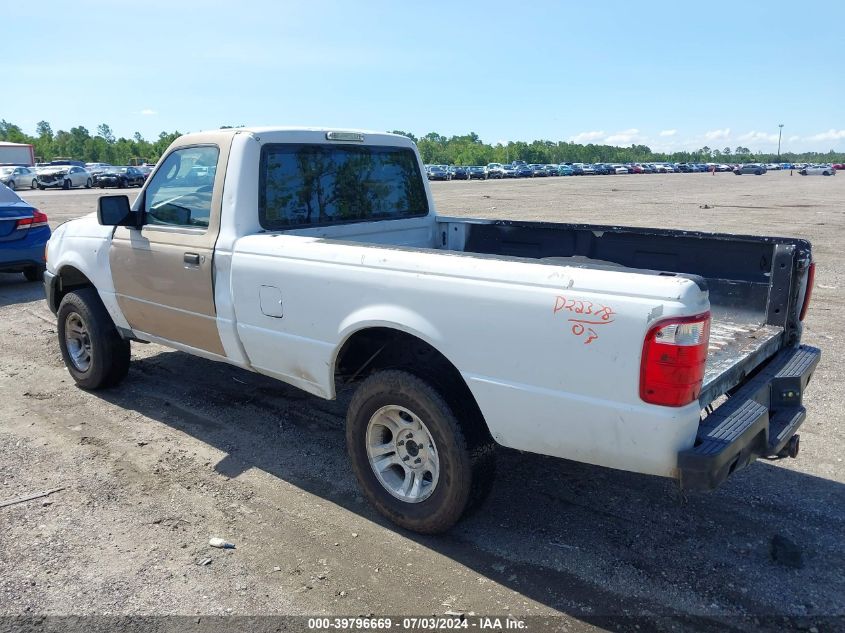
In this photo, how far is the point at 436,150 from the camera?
142250 millimetres

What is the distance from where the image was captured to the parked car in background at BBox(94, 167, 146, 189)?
1752 inches

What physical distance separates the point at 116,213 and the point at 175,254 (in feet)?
2.09

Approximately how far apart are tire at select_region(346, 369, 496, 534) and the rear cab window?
1.46 meters

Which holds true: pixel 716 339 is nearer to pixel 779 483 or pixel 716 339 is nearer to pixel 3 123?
pixel 779 483

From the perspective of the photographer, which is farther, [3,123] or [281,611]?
[3,123]

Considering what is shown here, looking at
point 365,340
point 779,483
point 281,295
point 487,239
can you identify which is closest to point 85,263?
point 281,295

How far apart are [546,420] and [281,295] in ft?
5.67

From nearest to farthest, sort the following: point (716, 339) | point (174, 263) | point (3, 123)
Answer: point (716, 339), point (174, 263), point (3, 123)

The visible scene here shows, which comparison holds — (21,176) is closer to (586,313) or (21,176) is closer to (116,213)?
(116,213)

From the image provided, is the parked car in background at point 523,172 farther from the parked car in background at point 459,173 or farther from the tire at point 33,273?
the tire at point 33,273

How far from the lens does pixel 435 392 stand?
3.30 m

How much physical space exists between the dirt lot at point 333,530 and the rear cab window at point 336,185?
61.4 inches

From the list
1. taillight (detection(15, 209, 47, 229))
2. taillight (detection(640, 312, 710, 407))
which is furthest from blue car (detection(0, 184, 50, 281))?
taillight (detection(640, 312, 710, 407))

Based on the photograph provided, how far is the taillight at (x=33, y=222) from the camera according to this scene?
9.80m
